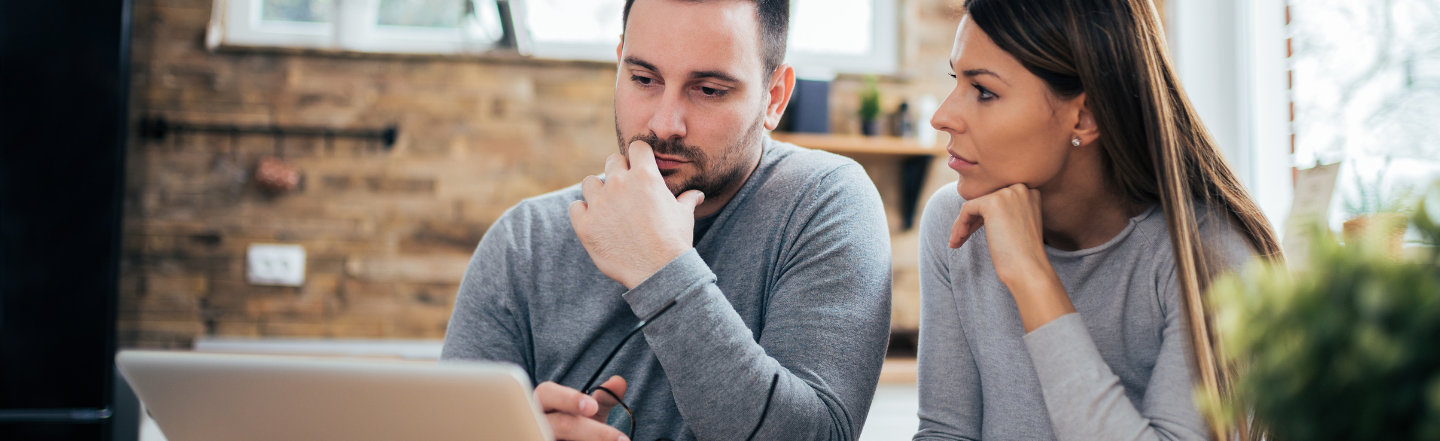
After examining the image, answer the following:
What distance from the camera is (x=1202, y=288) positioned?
81cm

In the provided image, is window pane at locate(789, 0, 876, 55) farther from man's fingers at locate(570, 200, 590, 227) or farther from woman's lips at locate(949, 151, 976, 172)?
man's fingers at locate(570, 200, 590, 227)

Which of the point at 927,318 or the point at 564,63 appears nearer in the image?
the point at 927,318

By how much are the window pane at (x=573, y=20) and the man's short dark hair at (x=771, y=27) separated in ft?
4.92

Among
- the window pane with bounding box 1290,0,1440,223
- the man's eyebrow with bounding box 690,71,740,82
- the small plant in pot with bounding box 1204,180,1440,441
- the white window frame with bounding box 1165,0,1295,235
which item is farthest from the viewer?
the white window frame with bounding box 1165,0,1295,235

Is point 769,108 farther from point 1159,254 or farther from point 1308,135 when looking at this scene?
point 1308,135

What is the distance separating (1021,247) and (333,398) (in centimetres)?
66

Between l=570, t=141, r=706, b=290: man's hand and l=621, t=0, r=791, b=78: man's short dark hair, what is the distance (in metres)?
0.23

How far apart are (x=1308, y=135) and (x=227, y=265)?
9.63 ft

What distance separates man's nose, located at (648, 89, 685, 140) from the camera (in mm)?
1010

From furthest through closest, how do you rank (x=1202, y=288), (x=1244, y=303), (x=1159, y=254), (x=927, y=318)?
(x=927, y=318) < (x=1159, y=254) < (x=1202, y=288) < (x=1244, y=303)

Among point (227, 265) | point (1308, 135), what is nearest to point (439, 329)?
point (227, 265)

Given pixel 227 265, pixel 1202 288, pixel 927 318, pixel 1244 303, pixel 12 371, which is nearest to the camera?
pixel 1244 303

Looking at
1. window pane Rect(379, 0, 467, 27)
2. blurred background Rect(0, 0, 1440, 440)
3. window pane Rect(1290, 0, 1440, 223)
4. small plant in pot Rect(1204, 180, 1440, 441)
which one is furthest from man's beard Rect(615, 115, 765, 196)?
window pane Rect(379, 0, 467, 27)

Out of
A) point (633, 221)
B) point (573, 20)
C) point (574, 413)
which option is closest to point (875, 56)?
point (573, 20)
